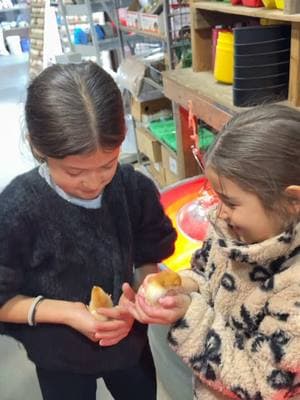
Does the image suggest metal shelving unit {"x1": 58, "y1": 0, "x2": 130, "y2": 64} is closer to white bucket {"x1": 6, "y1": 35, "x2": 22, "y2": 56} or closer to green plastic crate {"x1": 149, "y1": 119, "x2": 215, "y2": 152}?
green plastic crate {"x1": 149, "y1": 119, "x2": 215, "y2": 152}

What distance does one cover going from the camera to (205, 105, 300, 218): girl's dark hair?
638mm

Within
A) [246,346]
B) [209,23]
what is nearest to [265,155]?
[246,346]

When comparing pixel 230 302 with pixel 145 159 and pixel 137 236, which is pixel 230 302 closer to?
pixel 137 236

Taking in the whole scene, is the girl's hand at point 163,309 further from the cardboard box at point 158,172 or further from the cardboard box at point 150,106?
the cardboard box at point 150,106

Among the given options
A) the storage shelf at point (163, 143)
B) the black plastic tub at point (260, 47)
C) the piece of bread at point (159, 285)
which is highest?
the black plastic tub at point (260, 47)

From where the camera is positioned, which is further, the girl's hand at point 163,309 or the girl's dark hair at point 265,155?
the girl's hand at point 163,309

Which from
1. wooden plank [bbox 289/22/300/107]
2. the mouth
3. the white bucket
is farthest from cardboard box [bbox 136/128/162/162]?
the white bucket

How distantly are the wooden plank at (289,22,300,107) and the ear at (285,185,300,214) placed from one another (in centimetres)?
70

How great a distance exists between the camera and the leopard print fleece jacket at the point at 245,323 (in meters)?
0.65

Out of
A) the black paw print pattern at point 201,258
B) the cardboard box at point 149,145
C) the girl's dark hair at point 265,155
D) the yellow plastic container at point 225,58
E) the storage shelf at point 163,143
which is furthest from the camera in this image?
the cardboard box at point 149,145

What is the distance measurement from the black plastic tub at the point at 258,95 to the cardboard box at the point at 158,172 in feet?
4.56

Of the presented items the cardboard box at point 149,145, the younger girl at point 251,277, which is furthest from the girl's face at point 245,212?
the cardboard box at point 149,145

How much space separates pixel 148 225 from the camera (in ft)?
3.06

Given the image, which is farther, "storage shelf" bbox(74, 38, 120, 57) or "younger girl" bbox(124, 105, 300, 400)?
"storage shelf" bbox(74, 38, 120, 57)
